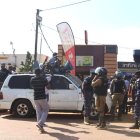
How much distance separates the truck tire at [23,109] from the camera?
977 centimetres

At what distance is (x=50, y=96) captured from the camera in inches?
380

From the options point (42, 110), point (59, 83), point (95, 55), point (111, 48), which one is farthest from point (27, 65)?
point (42, 110)

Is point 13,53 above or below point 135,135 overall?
above

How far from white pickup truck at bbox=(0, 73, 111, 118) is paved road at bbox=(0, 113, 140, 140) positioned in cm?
54

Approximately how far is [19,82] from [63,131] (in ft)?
10.9

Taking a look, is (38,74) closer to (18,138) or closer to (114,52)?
(18,138)

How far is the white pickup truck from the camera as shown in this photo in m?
9.51

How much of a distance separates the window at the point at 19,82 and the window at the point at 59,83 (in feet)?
3.38

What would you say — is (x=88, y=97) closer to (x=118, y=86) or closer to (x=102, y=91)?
(x=102, y=91)

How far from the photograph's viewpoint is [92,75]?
28.3 feet

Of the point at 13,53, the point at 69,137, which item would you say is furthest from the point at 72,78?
the point at 13,53

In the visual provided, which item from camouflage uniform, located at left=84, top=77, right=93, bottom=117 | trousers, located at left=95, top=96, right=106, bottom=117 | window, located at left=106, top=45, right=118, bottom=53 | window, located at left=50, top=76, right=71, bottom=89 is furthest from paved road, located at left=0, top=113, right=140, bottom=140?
window, located at left=106, top=45, right=118, bottom=53

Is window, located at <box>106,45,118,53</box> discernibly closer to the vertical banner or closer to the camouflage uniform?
the vertical banner

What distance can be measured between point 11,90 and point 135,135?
200 inches
